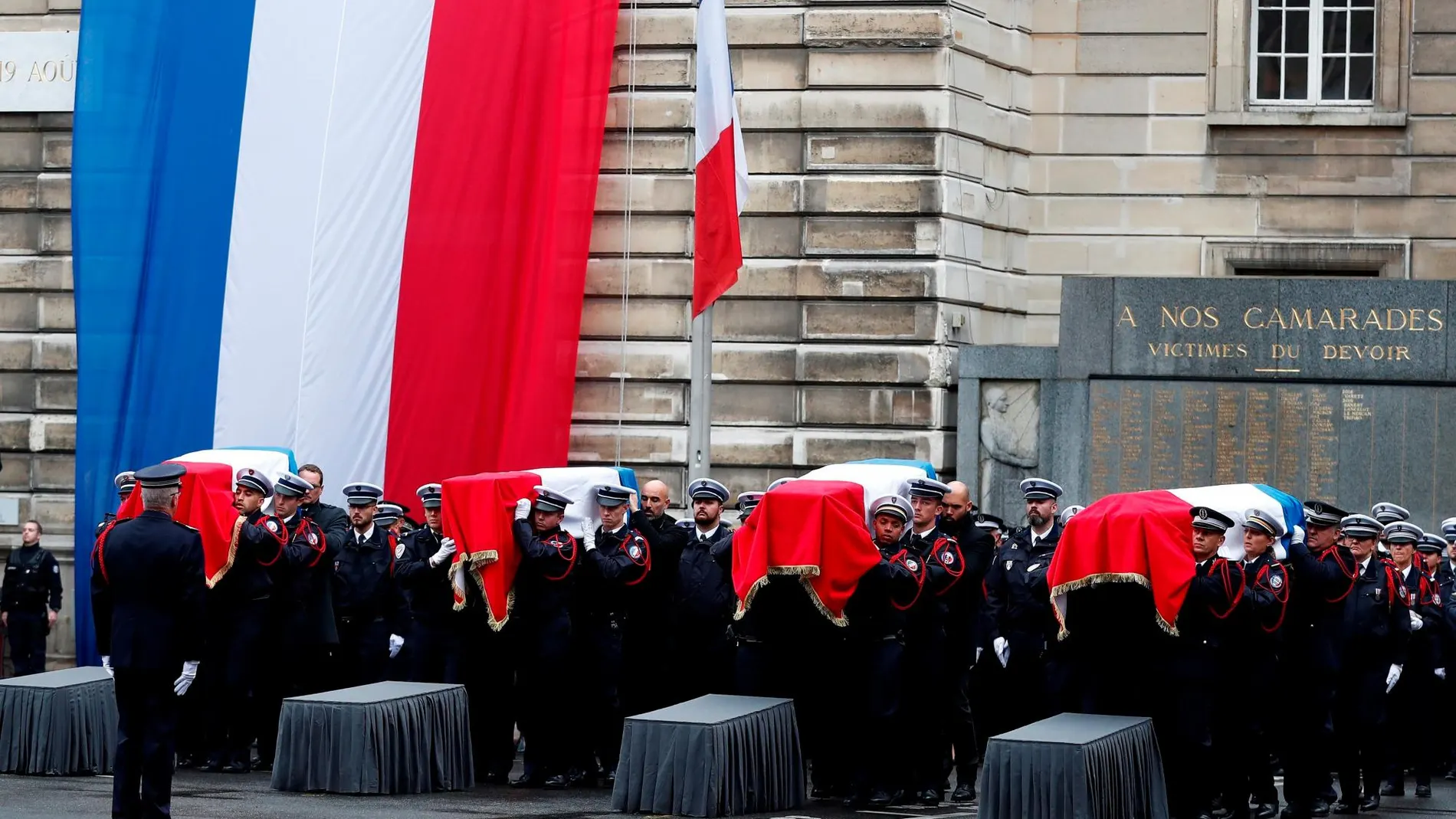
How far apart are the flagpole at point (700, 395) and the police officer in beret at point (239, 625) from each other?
4.06 metres

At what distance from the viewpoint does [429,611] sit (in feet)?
50.0

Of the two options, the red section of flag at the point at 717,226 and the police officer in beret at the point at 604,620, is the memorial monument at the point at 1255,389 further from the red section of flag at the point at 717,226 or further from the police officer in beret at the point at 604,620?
the police officer in beret at the point at 604,620

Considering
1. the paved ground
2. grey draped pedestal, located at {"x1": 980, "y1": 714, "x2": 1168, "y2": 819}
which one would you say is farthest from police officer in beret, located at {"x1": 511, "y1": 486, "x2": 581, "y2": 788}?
grey draped pedestal, located at {"x1": 980, "y1": 714, "x2": 1168, "y2": 819}

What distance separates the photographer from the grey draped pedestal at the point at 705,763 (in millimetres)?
12703

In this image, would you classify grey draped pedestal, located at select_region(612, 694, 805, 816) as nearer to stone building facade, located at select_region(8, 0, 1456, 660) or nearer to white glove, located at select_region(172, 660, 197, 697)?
white glove, located at select_region(172, 660, 197, 697)

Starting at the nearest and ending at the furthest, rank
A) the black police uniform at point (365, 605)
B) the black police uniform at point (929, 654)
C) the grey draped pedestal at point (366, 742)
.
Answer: the grey draped pedestal at point (366, 742) < the black police uniform at point (929, 654) < the black police uniform at point (365, 605)

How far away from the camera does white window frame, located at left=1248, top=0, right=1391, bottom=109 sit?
22656mm

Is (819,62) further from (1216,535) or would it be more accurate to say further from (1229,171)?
(1216,535)

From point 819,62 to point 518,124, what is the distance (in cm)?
267

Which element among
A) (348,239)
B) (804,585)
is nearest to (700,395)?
(348,239)

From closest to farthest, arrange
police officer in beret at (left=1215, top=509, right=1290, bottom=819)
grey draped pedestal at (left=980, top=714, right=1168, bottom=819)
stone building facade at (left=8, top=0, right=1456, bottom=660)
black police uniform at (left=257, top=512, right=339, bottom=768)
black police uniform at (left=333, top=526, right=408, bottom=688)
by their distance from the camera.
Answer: grey draped pedestal at (left=980, top=714, right=1168, bottom=819)
police officer in beret at (left=1215, top=509, right=1290, bottom=819)
black police uniform at (left=257, top=512, right=339, bottom=768)
black police uniform at (left=333, top=526, right=408, bottom=688)
stone building facade at (left=8, top=0, right=1456, bottom=660)

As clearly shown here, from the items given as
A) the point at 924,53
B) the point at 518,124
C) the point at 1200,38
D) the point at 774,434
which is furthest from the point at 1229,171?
the point at 518,124

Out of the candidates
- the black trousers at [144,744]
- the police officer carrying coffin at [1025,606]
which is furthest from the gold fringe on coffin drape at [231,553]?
the police officer carrying coffin at [1025,606]

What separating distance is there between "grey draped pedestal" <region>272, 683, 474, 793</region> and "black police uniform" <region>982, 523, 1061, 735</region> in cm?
349
